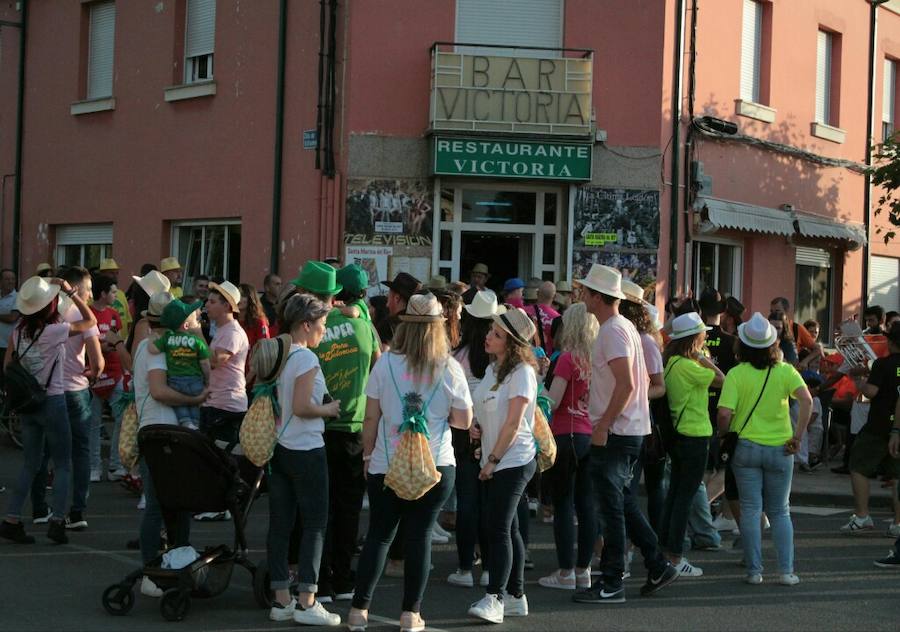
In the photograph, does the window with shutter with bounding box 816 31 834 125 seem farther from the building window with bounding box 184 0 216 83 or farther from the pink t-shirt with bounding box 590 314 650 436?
the pink t-shirt with bounding box 590 314 650 436

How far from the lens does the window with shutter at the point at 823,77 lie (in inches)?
784

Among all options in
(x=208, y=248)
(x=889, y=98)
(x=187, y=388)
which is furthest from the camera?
(x=889, y=98)

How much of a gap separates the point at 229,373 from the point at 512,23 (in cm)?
801

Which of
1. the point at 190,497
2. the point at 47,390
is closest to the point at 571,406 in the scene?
the point at 190,497

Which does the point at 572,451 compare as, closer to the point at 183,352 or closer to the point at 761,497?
the point at 761,497

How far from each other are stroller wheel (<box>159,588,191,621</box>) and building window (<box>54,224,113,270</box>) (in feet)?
43.5

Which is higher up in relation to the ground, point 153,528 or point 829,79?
point 829,79

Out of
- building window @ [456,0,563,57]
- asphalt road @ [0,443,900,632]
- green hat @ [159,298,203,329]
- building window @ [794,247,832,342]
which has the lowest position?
asphalt road @ [0,443,900,632]

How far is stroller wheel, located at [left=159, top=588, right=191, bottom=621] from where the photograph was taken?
6852 millimetres

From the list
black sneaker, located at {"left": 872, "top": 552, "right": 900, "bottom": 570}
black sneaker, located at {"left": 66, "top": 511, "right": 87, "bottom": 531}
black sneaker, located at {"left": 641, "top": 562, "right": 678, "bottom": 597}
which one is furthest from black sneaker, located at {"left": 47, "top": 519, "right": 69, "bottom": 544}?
black sneaker, located at {"left": 872, "top": 552, "right": 900, "bottom": 570}

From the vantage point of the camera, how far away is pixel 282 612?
22.5 ft

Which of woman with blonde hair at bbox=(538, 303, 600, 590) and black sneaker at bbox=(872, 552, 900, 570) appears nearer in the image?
woman with blonde hair at bbox=(538, 303, 600, 590)

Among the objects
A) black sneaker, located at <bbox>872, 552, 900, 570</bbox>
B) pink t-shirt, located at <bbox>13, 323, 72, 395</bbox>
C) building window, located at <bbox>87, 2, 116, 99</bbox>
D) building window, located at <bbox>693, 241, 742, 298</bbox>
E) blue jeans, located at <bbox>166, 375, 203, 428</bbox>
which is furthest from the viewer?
building window, located at <bbox>87, 2, 116, 99</bbox>

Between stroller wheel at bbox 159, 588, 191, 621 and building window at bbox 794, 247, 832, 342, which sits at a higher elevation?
building window at bbox 794, 247, 832, 342
